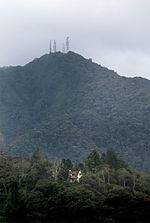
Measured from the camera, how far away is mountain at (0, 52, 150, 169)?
120938mm

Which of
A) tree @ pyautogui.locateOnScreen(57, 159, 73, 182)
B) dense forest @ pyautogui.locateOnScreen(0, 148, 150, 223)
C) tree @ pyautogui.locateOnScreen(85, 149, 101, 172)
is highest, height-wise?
tree @ pyautogui.locateOnScreen(85, 149, 101, 172)

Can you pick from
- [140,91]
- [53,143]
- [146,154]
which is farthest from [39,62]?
[146,154]

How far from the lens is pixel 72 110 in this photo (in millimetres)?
148500

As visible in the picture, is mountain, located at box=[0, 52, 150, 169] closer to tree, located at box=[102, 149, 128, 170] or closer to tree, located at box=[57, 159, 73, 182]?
tree, located at box=[102, 149, 128, 170]

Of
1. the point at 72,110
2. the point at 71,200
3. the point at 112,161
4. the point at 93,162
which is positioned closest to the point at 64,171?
the point at 93,162

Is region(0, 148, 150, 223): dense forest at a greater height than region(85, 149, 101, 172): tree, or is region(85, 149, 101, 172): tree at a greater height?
region(85, 149, 101, 172): tree

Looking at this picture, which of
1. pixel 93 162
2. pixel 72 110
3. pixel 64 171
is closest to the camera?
pixel 64 171

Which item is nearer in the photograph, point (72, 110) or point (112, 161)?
point (112, 161)

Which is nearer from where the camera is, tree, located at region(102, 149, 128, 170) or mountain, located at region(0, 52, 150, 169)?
tree, located at region(102, 149, 128, 170)

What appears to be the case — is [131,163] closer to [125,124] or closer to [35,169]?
[125,124]

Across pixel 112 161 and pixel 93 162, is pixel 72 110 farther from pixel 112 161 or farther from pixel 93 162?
pixel 93 162

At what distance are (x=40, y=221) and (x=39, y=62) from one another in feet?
530

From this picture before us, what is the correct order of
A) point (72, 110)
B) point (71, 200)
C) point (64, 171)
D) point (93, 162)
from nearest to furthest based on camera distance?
point (71, 200) < point (64, 171) < point (93, 162) < point (72, 110)

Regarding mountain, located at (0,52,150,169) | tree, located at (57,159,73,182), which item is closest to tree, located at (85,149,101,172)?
tree, located at (57,159,73,182)
